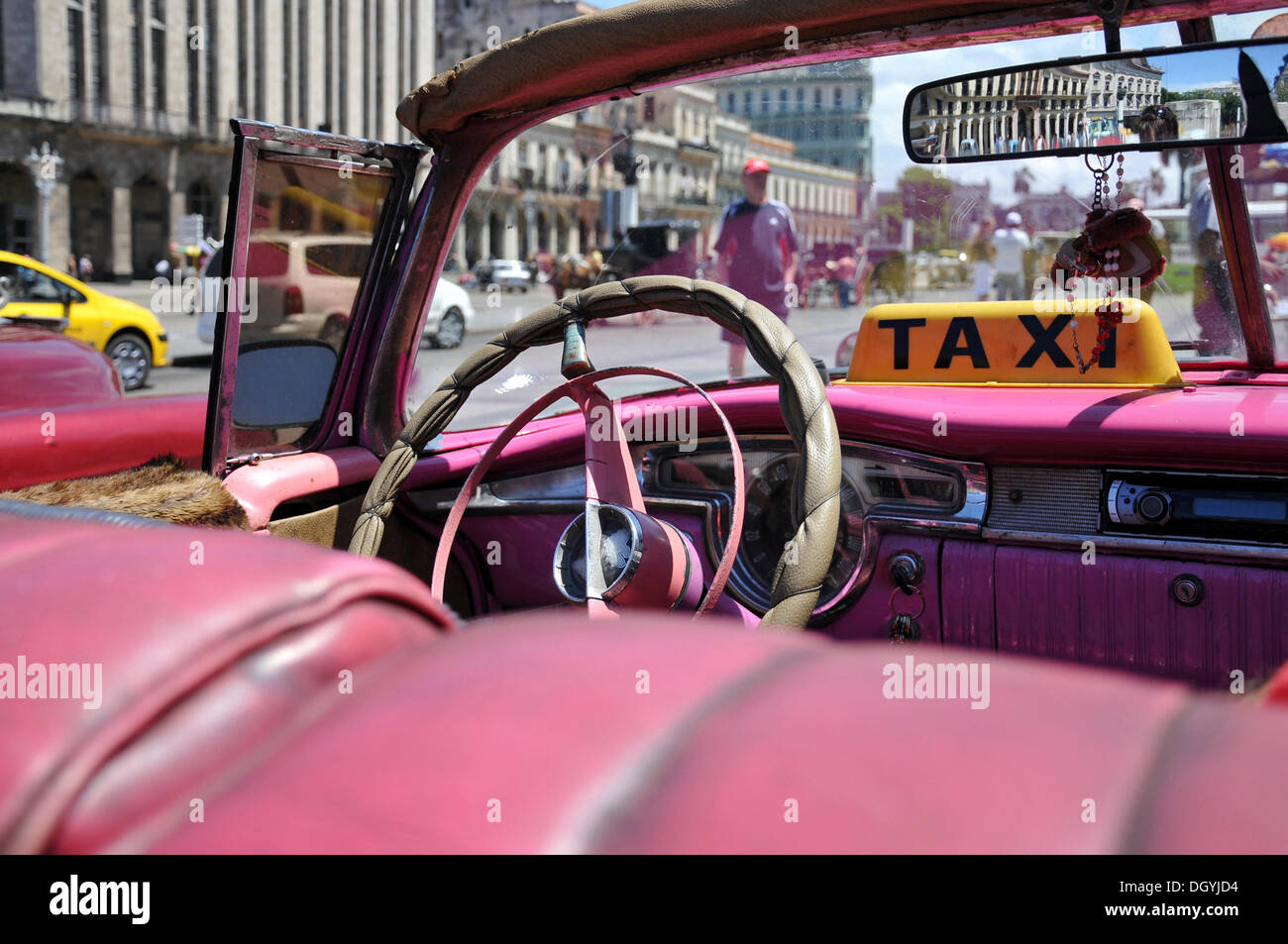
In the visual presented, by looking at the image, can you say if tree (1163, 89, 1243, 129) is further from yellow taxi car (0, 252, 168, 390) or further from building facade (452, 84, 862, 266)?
yellow taxi car (0, 252, 168, 390)

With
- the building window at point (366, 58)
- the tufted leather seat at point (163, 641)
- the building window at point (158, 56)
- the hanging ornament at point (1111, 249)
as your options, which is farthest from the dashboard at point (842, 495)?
the building window at point (366, 58)

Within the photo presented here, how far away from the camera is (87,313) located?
1430 centimetres

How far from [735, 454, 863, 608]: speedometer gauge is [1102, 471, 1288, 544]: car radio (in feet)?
1.61

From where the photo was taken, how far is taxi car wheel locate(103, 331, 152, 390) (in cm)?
1456

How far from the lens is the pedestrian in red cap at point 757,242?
2.71m

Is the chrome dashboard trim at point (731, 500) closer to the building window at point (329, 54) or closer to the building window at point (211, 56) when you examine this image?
the building window at point (211, 56)

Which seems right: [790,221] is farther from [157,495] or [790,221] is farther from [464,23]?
[464,23]

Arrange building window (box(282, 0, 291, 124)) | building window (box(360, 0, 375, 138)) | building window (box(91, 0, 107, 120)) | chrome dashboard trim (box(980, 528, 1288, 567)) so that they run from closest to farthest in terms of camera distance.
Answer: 1. chrome dashboard trim (box(980, 528, 1288, 567))
2. building window (box(91, 0, 107, 120))
3. building window (box(282, 0, 291, 124))
4. building window (box(360, 0, 375, 138))

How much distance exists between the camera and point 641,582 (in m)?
1.97

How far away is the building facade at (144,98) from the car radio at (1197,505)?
38314 millimetres

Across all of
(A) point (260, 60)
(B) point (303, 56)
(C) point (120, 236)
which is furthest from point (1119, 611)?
(B) point (303, 56)

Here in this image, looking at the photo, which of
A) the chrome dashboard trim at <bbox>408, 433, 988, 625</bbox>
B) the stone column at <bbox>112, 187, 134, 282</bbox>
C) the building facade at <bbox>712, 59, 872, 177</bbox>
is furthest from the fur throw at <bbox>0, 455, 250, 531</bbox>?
the stone column at <bbox>112, 187, 134, 282</bbox>

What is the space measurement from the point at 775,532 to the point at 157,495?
1240mm

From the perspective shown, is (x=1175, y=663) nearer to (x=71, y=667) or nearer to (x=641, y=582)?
(x=641, y=582)
